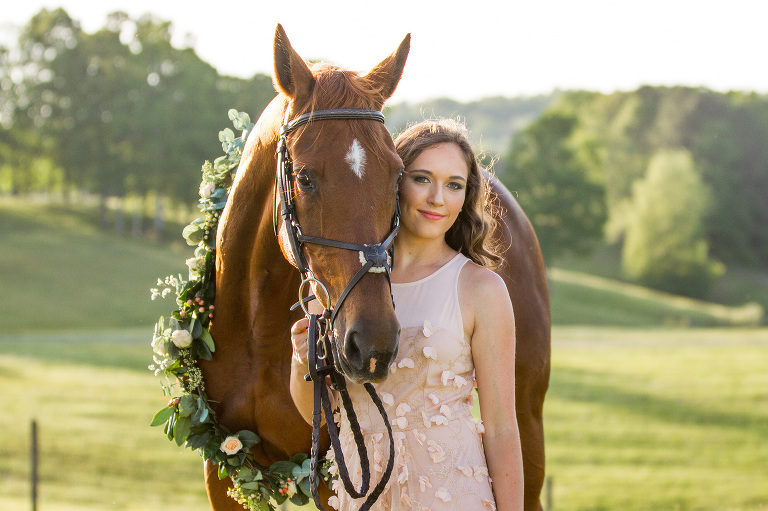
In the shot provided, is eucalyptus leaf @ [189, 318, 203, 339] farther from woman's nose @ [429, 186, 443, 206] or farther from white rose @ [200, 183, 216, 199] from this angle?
woman's nose @ [429, 186, 443, 206]

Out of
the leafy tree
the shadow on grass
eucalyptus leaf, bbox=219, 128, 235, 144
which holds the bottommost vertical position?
the shadow on grass

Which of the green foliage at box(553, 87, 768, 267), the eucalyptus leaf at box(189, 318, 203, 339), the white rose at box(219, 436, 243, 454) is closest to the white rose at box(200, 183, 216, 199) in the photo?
the eucalyptus leaf at box(189, 318, 203, 339)

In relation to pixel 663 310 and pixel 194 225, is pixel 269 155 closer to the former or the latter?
pixel 194 225

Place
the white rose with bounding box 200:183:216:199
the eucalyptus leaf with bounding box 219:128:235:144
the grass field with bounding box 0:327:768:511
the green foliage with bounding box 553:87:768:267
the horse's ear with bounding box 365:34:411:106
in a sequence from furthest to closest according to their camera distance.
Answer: the green foliage with bounding box 553:87:768:267
the grass field with bounding box 0:327:768:511
the eucalyptus leaf with bounding box 219:128:235:144
the white rose with bounding box 200:183:216:199
the horse's ear with bounding box 365:34:411:106

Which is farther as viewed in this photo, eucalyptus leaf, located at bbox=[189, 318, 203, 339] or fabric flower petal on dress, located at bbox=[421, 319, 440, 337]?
eucalyptus leaf, located at bbox=[189, 318, 203, 339]

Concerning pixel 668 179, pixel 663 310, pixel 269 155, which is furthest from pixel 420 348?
pixel 668 179

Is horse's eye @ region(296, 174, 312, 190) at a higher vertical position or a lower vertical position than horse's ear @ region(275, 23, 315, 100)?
lower

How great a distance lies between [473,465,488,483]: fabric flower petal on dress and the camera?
255 centimetres

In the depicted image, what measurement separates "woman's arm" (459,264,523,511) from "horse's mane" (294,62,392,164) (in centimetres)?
63

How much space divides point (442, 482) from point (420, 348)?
45 centimetres

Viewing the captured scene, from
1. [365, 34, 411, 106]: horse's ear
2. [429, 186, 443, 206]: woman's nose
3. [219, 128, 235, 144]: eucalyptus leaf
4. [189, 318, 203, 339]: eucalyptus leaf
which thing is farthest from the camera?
[219, 128, 235, 144]: eucalyptus leaf

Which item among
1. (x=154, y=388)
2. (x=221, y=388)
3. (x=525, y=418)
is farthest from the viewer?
(x=154, y=388)

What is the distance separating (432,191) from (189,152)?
38.6 metres

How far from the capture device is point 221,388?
3531 millimetres
